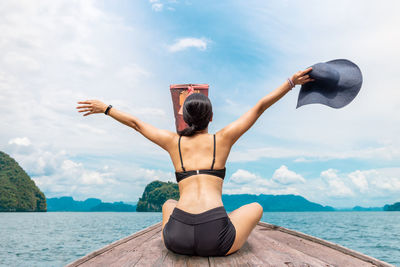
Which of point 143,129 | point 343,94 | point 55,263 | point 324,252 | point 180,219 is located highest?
point 343,94

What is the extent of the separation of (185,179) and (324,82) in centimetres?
195

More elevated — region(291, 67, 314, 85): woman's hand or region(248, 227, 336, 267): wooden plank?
region(291, 67, 314, 85): woman's hand

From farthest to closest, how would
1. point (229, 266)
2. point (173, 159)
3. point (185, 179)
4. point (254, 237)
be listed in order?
point (254, 237) → point (173, 159) → point (185, 179) → point (229, 266)

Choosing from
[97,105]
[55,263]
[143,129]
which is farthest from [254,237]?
[55,263]

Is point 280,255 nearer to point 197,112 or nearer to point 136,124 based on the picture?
point 197,112

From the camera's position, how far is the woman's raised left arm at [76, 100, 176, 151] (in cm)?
338

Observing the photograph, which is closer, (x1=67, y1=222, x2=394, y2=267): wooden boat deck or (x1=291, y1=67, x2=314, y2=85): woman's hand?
A: (x1=67, y1=222, x2=394, y2=267): wooden boat deck

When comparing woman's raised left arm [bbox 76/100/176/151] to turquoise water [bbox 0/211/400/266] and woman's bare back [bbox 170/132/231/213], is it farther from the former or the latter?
turquoise water [bbox 0/211/400/266]

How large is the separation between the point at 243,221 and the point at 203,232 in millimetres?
509

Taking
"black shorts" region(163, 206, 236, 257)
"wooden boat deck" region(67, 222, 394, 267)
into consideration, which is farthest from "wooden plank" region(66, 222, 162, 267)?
"black shorts" region(163, 206, 236, 257)

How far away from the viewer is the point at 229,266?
2.70m

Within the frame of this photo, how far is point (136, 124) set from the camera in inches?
141

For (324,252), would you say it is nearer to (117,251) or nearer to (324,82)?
(324,82)

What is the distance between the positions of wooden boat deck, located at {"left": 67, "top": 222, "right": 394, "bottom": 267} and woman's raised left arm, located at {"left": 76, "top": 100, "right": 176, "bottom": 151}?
3.87 ft
